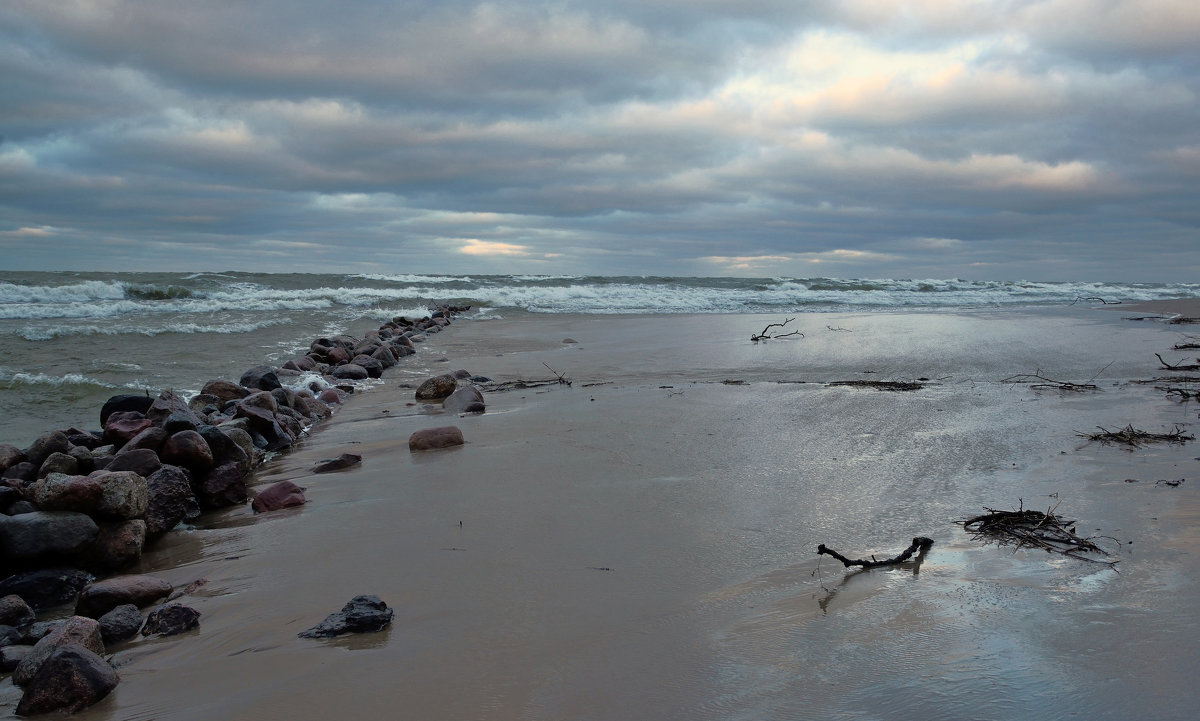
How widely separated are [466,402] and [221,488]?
2.39 m

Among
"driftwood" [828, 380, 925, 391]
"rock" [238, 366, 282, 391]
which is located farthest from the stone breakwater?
"driftwood" [828, 380, 925, 391]

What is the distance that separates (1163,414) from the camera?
476 cm

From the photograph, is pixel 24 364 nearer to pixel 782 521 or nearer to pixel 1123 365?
pixel 782 521

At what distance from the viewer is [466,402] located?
20.3ft

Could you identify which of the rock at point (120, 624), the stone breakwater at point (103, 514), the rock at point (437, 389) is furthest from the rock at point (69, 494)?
the rock at point (437, 389)

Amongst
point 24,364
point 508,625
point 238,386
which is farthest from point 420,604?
point 24,364

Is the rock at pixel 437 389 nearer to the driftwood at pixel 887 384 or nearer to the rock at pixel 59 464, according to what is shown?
the rock at pixel 59 464

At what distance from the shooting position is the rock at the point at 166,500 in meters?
3.55

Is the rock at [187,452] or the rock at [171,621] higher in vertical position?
the rock at [187,452]

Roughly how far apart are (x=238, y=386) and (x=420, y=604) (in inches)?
186

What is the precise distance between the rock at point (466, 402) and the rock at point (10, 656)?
3841 millimetres

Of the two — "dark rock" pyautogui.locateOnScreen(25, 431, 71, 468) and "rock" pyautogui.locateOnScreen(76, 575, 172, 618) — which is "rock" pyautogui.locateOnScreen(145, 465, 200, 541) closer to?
"rock" pyautogui.locateOnScreen(76, 575, 172, 618)

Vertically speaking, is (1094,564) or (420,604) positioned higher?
(1094,564)

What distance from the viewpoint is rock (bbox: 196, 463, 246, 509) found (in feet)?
13.1
